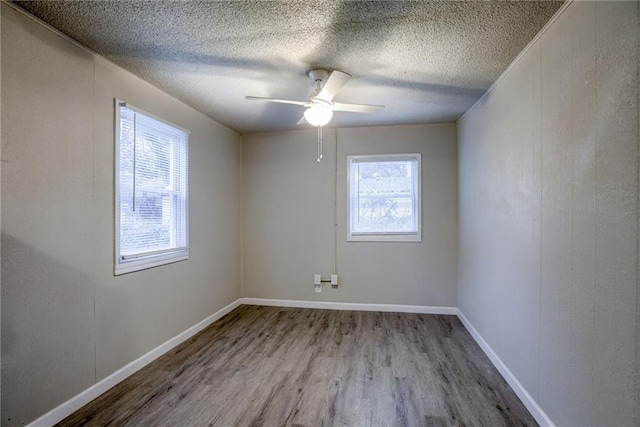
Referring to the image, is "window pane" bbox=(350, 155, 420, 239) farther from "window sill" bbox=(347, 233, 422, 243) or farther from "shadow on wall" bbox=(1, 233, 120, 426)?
"shadow on wall" bbox=(1, 233, 120, 426)

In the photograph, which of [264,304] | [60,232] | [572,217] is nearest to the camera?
[572,217]

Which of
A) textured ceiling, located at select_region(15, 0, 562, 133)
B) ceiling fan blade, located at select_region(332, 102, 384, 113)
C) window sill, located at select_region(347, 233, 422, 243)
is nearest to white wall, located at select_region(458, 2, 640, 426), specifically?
textured ceiling, located at select_region(15, 0, 562, 133)

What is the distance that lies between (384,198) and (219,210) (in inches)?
84.3

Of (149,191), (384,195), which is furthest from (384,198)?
(149,191)

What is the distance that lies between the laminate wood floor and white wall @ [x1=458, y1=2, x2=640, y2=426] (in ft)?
1.20

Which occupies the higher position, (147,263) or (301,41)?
(301,41)

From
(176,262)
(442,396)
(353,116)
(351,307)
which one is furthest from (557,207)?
(176,262)

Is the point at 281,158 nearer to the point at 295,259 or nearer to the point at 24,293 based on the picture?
the point at 295,259

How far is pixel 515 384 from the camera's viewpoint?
2.17 m

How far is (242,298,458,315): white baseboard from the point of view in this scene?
3.86m

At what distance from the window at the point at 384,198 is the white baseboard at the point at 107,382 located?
7.39 feet

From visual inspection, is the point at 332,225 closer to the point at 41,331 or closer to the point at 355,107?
the point at 355,107

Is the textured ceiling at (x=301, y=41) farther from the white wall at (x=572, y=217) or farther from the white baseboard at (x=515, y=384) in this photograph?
the white baseboard at (x=515, y=384)

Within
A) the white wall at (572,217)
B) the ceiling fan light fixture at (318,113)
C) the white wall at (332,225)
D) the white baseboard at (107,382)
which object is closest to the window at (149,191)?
the white baseboard at (107,382)
